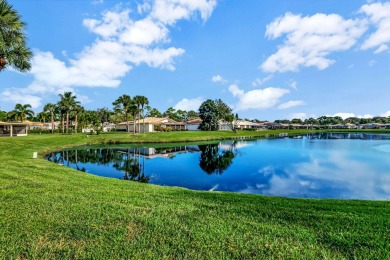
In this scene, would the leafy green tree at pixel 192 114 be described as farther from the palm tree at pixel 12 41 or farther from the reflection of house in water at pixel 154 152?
the palm tree at pixel 12 41

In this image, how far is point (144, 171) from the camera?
23750 millimetres

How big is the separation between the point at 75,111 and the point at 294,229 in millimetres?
82003

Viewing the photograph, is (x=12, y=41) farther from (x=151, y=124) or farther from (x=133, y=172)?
(x=151, y=124)

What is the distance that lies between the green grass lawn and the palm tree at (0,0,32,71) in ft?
43.0

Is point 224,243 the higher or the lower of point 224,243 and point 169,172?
the higher

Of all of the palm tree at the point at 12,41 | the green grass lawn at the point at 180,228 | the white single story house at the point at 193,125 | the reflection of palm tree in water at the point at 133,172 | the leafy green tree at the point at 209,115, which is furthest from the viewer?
the white single story house at the point at 193,125

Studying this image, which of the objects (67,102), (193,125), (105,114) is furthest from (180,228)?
(105,114)

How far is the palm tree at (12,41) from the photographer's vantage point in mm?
17000

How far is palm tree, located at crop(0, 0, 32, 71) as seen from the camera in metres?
17.0

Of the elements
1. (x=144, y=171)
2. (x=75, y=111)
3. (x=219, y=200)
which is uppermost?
(x=75, y=111)

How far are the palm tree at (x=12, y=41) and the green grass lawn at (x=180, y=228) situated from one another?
13.1 metres

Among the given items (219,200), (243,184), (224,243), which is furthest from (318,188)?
(224,243)

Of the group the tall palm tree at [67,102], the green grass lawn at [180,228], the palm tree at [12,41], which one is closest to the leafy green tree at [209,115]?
the tall palm tree at [67,102]

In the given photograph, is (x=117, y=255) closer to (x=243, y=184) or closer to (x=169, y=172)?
(x=243, y=184)
